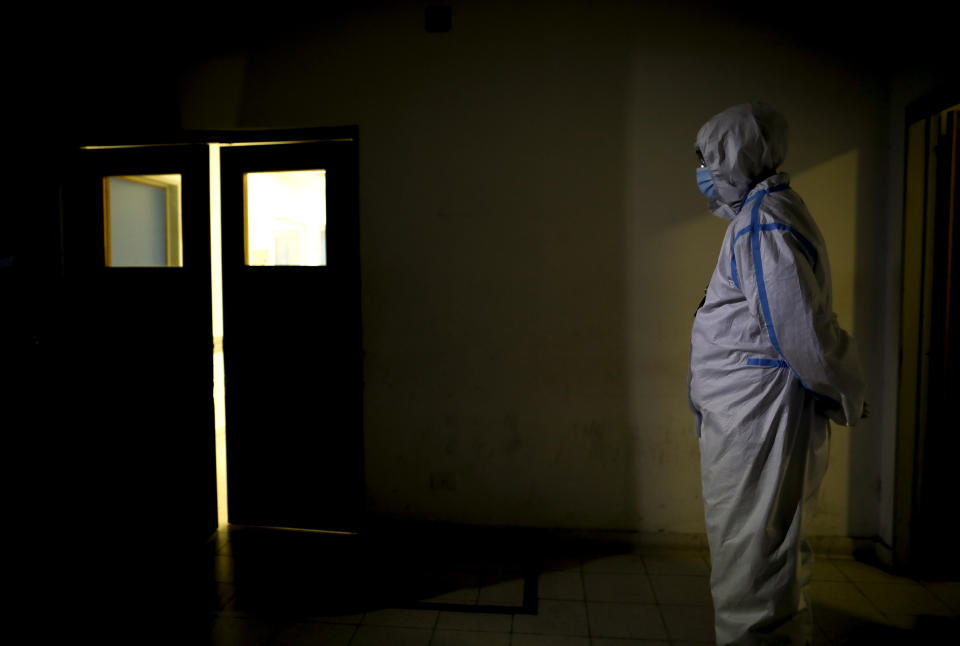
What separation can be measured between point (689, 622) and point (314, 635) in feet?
4.46

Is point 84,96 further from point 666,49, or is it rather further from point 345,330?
point 666,49

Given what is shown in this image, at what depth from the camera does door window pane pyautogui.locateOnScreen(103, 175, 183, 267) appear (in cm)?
305

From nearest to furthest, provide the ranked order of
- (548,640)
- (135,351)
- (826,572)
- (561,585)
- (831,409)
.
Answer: (831,409) < (548,640) < (561,585) < (826,572) < (135,351)

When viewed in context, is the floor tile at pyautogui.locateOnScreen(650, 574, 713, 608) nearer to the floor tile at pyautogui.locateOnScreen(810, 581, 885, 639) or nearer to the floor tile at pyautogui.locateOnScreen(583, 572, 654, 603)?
the floor tile at pyautogui.locateOnScreen(583, 572, 654, 603)

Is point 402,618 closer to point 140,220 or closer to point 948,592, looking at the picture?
point 948,592

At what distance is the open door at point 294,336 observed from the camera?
289cm

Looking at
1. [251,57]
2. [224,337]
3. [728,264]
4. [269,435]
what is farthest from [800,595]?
[251,57]

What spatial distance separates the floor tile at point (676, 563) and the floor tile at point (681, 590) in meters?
0.05

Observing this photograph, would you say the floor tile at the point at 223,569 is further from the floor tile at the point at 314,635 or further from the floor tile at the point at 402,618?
the floor tile at the point at 402,618

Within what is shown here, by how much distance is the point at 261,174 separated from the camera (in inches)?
118

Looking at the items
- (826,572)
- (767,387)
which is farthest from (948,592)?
(767,387)

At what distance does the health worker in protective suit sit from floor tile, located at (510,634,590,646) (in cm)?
49

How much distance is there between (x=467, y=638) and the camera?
2121 millimetres

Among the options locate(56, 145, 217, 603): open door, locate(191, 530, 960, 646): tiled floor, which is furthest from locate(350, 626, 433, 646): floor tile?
locate(56, 145, 217, 603): open door
